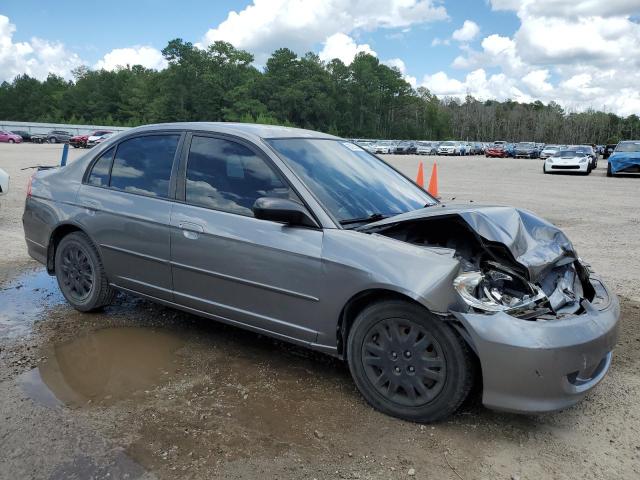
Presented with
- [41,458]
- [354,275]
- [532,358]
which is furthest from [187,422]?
[532,358]

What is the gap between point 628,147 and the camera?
2277 cm

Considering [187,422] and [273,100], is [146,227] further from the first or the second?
[273,100]

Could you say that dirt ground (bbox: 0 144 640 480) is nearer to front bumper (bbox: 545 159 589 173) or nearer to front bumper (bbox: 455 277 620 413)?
front bumper (bbox: 455 277 620 413)

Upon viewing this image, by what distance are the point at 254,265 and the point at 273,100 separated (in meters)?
105

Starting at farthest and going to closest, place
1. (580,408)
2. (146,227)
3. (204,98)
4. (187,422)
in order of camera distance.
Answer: (204,98), (146,227), (580,408), (187,422)

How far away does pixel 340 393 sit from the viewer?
335 centimetres

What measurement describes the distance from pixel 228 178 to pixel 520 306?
6.90 feet

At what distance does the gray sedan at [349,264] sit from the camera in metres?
2.79

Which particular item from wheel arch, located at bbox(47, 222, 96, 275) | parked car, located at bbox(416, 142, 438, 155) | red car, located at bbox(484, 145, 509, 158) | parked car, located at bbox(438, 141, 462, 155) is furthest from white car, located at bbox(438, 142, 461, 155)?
wheel arch, located at bbox(47, 222, 96, 275)

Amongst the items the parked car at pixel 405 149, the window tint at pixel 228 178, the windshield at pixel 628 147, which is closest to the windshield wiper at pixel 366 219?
the window tint at pixel 228 178

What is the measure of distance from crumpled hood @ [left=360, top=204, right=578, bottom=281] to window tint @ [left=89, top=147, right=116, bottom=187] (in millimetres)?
2461

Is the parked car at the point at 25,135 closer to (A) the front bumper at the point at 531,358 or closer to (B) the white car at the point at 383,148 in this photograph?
(B) the white car at the point at 383,148

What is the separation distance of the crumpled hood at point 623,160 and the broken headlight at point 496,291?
2218 centimetres

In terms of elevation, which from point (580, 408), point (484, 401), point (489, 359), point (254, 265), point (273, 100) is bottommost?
point (580, 408)
